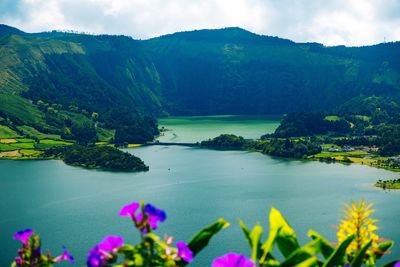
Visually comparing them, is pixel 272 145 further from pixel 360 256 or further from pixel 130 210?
pixel 130 210

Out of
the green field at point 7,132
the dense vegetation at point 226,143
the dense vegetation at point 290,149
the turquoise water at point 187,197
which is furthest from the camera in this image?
the dense vegetation at point 226,143

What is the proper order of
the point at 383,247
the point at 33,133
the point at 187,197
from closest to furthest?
the point at 383,247 → the point at 187,197 → the point at 33,133

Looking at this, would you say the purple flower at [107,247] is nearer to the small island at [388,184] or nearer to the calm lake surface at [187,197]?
the calm lake surface at [187,197]

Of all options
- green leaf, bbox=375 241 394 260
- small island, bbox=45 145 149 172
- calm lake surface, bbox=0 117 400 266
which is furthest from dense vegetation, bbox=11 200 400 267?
small island, bbox=45 145 149 172

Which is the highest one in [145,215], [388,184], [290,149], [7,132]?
[145,215]

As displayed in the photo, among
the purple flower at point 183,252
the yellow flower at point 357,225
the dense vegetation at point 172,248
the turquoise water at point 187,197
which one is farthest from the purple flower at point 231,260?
the turquoise water at point 187,197

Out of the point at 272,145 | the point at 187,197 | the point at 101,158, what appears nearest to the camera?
the point at 187,197

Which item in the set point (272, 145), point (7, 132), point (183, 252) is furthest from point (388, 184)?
point (7, 132)
